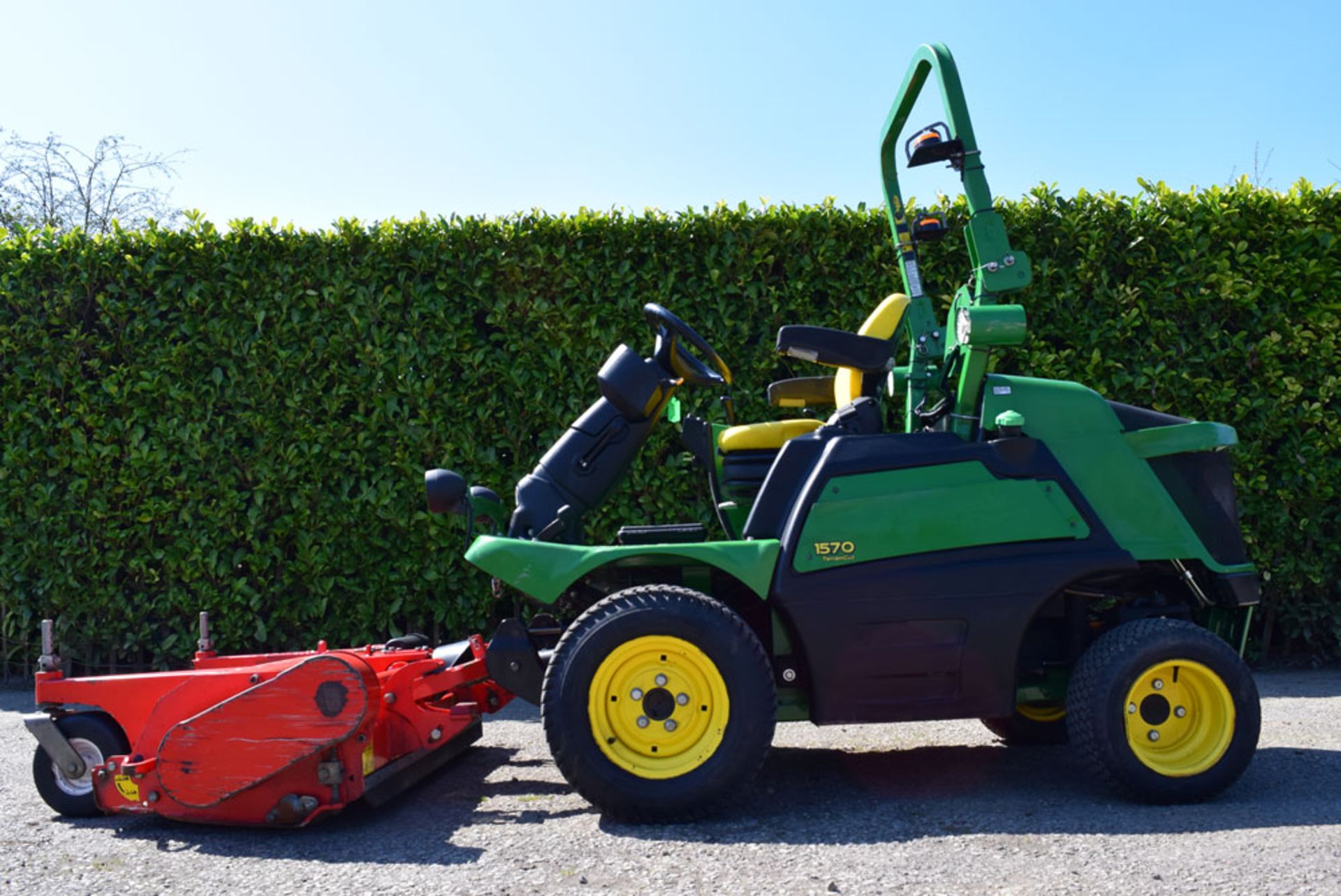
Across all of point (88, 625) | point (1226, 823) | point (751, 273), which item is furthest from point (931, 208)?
point (88, 625)

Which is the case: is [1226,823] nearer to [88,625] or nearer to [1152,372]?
[1152,372]

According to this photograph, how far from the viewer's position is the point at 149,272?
21.9 ft

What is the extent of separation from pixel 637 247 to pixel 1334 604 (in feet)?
15.3

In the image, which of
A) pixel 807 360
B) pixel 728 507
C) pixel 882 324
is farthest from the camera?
pixel 882 324

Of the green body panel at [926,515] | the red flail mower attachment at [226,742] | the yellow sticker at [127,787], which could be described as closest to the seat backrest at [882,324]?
the green body panel at [926,515]

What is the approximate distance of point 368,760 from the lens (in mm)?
3865

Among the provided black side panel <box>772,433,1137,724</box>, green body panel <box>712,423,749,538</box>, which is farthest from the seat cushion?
black side panel <box>772,433,1137,724</box>

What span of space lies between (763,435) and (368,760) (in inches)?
74.6

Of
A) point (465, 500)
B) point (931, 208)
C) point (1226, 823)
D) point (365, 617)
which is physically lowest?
point (1226, 823)

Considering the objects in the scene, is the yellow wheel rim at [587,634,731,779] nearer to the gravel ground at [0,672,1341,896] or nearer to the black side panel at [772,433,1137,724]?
the gravel ground at [0,672,1341,896]

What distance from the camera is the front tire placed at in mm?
3732

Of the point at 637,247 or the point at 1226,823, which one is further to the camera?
the point at 637,247

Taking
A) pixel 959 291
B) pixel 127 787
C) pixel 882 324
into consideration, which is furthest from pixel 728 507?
pixel 127 787

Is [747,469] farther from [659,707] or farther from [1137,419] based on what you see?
[1137,419]
